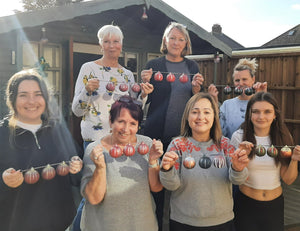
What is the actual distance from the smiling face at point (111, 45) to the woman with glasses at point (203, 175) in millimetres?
961

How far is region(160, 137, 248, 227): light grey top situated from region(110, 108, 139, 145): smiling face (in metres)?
0.43

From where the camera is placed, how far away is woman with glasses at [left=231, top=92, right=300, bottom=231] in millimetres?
2529

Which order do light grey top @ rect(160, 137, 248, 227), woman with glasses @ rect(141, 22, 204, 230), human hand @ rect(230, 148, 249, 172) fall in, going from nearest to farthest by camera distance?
1. human hand @ rect(230, 148, 249, 172)
2. light grey top @ rect(160, 137, 248, 227)
3. woman with glasses @ rect(141, 22, 204, 230)

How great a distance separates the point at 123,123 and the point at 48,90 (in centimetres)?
63

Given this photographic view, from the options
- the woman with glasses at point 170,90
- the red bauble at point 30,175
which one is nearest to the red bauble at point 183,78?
the woman with glasses at point 170,90

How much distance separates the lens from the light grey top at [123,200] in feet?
6.91

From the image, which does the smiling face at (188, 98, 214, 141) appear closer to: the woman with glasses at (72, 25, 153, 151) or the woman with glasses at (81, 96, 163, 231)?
the woman with glasses at (81, 96, 163, 231)

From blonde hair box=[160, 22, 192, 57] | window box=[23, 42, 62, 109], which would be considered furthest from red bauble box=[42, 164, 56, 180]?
window box=[23, 42, 62, 109]

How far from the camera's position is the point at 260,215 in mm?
2531

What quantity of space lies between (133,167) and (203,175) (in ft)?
1.87

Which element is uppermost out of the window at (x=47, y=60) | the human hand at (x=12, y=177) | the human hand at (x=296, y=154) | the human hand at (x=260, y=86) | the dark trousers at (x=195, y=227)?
the window at (x=47, y=60)

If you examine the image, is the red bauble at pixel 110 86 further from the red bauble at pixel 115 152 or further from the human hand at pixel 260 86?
the human hand at pixel 260 86

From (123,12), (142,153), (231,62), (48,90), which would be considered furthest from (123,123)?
(231,62)

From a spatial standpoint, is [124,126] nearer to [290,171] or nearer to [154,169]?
[154,169]
